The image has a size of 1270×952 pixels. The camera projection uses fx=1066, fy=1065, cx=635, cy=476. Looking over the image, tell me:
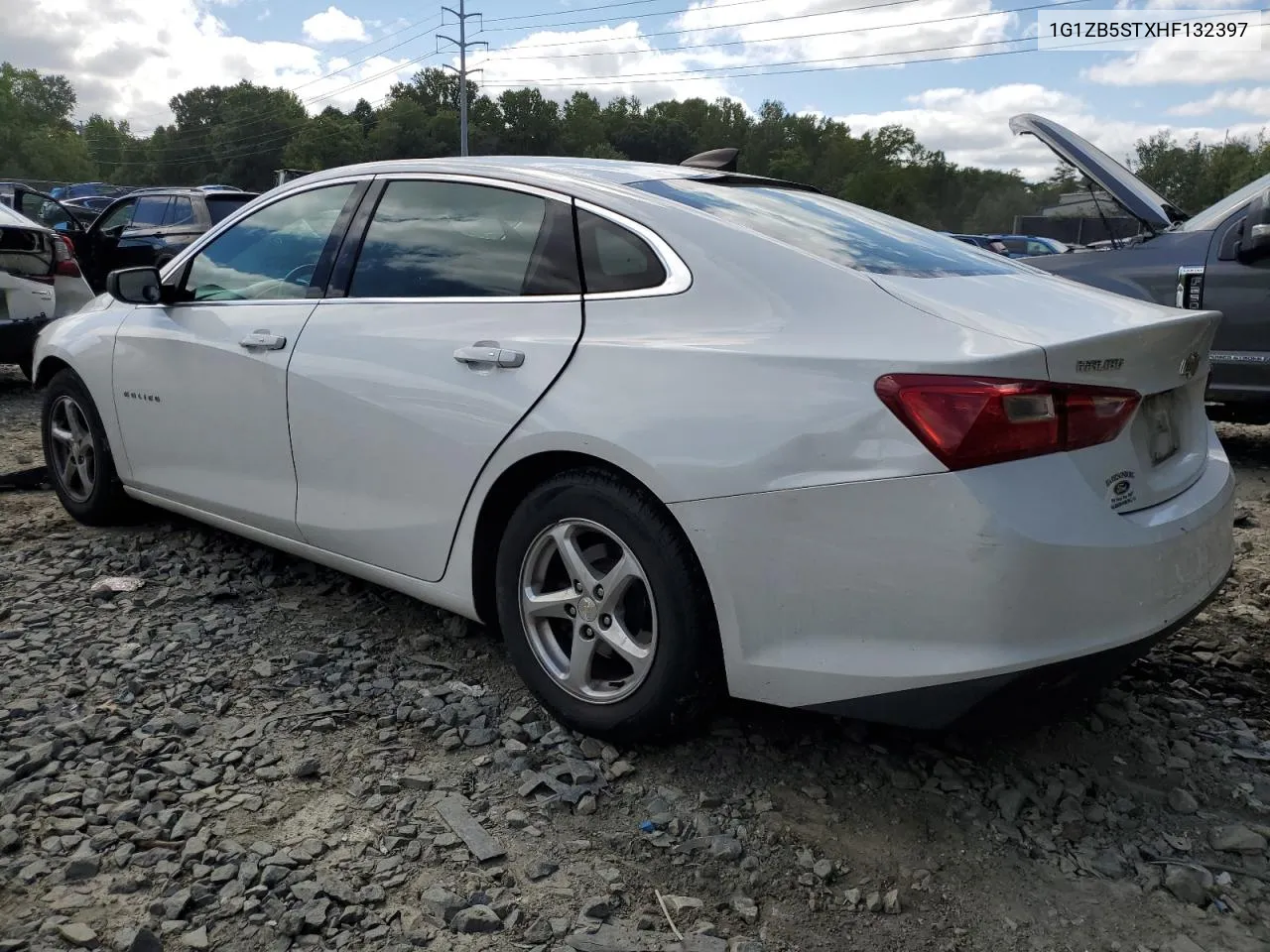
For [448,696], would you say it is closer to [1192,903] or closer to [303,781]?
[303,781]

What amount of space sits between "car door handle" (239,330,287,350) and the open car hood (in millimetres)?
4351

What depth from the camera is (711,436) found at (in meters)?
2.42

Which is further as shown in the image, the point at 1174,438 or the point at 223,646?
the point at 223,646

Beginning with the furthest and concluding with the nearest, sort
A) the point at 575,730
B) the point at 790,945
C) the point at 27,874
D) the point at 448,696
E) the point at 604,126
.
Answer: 1. the point at 604,126
2. the point at 448,696
3. the point at 575,730
4. the point at 27,874
5. the point at 790,945

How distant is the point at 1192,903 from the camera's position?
225cm

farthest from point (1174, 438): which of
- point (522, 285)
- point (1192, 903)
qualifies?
point (522, 285)

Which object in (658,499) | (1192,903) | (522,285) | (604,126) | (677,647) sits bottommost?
(1192,903)

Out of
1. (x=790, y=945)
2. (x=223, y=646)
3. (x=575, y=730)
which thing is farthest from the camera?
(x=223, y=646)

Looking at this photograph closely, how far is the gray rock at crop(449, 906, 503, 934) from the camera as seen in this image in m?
2.16

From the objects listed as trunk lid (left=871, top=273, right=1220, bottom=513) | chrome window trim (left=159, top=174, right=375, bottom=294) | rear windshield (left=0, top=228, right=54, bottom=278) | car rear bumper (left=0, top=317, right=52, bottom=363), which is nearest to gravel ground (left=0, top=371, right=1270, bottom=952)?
trunk lid (left=871, top=273, right=1220, bottom=513)

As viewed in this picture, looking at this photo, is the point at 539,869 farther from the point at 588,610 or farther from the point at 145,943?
the point at 145,943

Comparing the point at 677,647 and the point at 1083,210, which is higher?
the point at 1083,210

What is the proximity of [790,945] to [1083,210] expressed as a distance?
6.14 metres

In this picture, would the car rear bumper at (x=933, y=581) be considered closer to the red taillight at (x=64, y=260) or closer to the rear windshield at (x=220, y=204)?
the red taillight at (x=64, y=260)
